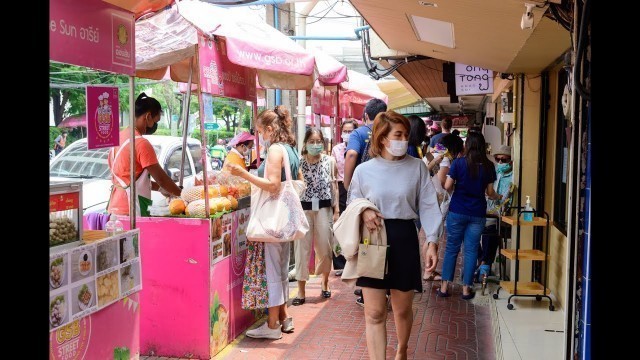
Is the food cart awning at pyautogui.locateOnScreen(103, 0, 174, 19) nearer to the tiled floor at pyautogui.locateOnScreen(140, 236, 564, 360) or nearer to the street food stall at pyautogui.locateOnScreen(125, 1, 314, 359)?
Result: the street food stall at pyautogui.locateOnScreen(125, 1, 314, 359)

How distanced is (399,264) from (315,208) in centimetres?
280

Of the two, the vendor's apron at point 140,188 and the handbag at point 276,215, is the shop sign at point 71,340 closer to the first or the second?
the vendor's apron at point 140,188

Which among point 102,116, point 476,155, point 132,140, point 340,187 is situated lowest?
point 340,187

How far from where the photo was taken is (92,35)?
3660mm

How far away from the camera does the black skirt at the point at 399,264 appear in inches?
183

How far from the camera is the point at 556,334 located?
6293mm

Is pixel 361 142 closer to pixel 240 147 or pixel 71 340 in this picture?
pixel 240 147

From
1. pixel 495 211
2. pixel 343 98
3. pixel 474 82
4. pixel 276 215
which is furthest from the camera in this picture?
pixel 343 98

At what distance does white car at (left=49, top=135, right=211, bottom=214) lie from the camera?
28.3 feet

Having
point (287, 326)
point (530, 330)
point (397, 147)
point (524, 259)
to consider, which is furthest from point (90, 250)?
point (524, 259)

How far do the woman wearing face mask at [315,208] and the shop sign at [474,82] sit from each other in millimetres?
4372
